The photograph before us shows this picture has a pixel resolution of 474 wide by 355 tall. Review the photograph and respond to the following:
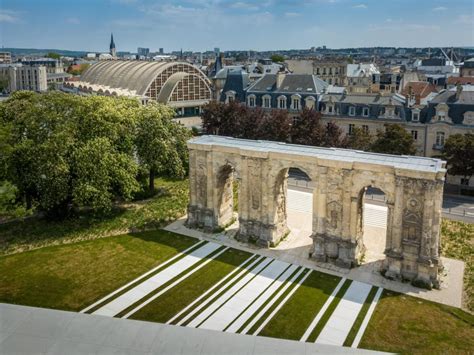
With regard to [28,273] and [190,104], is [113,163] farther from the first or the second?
[190,104]

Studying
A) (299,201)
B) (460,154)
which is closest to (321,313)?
(299,201)

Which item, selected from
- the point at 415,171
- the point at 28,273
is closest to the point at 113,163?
the point at 28,273

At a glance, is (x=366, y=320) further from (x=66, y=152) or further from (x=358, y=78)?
(x=358, y=78)

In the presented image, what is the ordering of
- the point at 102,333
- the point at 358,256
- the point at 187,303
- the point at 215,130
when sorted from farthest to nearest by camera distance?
the point at 215,130 < the point at 358,256 < the point at 187,303 < the point at 102,333

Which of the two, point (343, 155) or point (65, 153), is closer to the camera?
point (343, 155)

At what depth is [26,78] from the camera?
157500 millimetres

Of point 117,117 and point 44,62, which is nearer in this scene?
point 117,117

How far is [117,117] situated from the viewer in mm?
47469

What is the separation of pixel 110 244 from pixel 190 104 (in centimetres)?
6828

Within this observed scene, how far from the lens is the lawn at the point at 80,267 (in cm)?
3216

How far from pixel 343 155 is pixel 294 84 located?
38.3 meters

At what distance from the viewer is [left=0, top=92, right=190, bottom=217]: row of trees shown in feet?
137

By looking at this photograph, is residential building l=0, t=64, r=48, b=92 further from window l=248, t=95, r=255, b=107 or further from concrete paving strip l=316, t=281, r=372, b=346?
concrete paving strip l=316, t=281, r=372, b=346

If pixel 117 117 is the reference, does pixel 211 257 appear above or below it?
below
